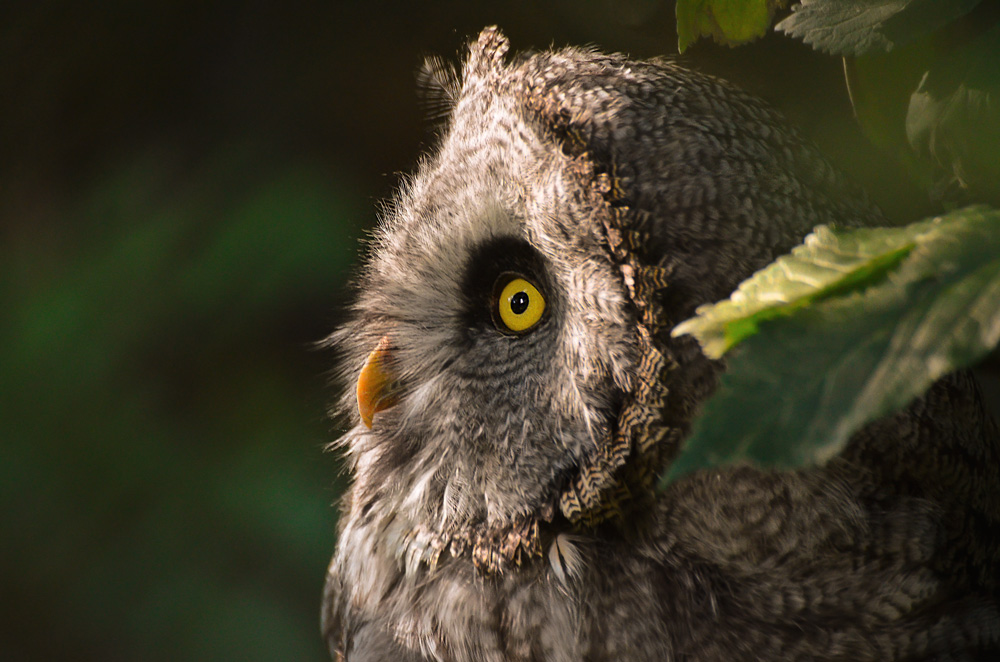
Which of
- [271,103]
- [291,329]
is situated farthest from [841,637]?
Answer: [271,103]

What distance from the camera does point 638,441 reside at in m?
0.64

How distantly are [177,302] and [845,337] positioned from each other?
1711 millimetres

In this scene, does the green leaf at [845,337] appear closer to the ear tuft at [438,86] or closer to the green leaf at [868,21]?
the green leaf at [868,21]

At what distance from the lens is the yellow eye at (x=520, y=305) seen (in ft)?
2.44

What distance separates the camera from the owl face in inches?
26.1

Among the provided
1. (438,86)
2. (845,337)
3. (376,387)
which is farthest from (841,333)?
(438,86)

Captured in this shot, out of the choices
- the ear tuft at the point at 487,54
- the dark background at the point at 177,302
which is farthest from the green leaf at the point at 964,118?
the dark background at the point at 177,302

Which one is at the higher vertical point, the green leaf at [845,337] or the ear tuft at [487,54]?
the ear tuft at [487,54]

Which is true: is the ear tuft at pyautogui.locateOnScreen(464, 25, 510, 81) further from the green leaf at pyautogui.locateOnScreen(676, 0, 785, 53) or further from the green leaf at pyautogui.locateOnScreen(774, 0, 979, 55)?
the green leaf at pyautogui.locateOnScreen(774, 0, 979, 55)

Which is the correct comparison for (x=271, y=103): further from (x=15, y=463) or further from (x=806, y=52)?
(x=806, y=52)

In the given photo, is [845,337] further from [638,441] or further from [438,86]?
[438,86]

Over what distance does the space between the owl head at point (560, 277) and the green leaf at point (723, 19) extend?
0.06 meters

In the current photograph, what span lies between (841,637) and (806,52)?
2.22 ft

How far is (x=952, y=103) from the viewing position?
0.53 meters
